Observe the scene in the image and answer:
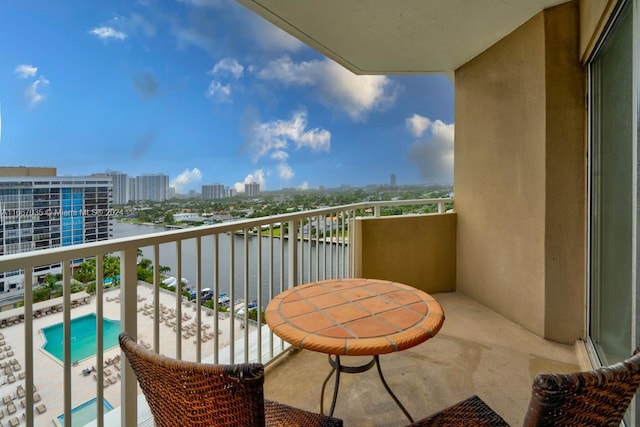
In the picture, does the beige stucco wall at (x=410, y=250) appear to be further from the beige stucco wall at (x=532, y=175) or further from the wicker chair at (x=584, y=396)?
the wicker chair at (x=584, y=396)

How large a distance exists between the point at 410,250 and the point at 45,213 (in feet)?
11.1

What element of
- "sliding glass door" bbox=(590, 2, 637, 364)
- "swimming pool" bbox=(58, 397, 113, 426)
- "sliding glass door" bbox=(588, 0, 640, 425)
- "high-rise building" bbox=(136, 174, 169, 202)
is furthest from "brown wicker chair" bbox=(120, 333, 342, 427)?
Answer: "high-rise building" bbox=(136, 174, 169, 202)

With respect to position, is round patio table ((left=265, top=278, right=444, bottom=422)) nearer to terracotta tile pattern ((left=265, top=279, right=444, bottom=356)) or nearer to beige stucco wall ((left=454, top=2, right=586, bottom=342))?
terracotta tile pattern ((left=265, top=279, right=444, bottom=356))

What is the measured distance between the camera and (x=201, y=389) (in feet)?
2.21

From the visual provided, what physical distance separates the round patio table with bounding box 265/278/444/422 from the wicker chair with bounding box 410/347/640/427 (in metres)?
0.59

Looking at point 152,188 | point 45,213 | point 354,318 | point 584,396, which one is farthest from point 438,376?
point 152,188

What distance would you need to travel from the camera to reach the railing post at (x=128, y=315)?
1.36m

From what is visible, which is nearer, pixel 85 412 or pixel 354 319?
pixel 354 319

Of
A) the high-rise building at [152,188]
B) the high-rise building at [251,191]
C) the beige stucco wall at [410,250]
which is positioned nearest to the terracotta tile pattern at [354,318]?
the beige stucco wall at [410,250]

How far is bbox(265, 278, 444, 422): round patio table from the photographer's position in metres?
1.17

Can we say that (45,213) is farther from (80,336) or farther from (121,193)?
(121,193)

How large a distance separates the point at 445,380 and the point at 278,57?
15.7 meters

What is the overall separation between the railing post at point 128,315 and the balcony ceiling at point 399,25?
Answer: 2.24 m

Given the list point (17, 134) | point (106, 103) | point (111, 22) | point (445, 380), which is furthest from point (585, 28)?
point (111, 22)
